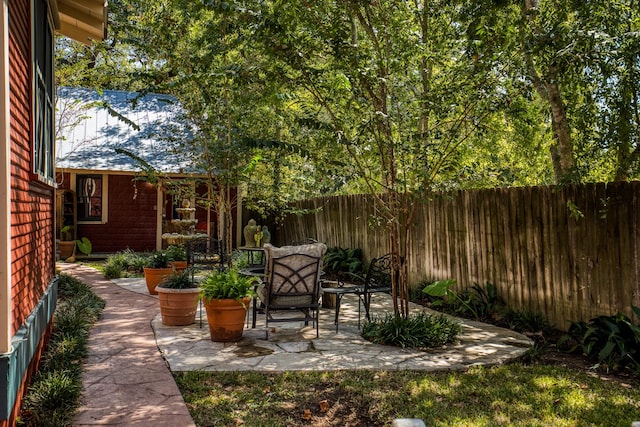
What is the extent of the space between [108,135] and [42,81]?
1197cm

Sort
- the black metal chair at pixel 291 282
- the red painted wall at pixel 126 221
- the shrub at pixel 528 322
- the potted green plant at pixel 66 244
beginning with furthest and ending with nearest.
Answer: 1. the red painted wall at pixel 126 221
2. the potted green plant at pixel 66 244
3. the shrub at pixel 528 322
4. the black metal chair at pixel 291 282

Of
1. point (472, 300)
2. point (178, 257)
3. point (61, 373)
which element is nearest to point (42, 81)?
point (61, 373)

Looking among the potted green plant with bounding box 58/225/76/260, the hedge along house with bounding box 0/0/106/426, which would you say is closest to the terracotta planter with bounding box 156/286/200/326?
the hedge along house with bounding box 0/0/106/426

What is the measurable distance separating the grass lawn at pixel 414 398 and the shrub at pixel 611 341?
0.38m

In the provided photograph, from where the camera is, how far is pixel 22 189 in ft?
12.6

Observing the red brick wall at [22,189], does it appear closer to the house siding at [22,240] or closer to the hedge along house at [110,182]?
the house siding at [22,240]

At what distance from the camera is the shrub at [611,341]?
5.17 metres

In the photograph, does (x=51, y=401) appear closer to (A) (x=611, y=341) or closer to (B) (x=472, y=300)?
(A) (x=611, y=341)

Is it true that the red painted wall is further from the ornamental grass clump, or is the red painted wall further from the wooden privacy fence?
the ornamental grass clump

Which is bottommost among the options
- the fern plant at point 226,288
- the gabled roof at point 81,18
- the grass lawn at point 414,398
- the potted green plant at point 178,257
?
the grass lawn at point 414,398

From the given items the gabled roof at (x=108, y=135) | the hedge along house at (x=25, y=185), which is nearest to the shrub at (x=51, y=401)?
the hedge along house at (x=25, y=185)

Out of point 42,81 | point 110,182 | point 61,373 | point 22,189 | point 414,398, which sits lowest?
point 414,398

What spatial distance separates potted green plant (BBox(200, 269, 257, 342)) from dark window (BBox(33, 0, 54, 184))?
2043 millimetres

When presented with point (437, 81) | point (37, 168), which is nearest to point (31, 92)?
point (37, 168)
